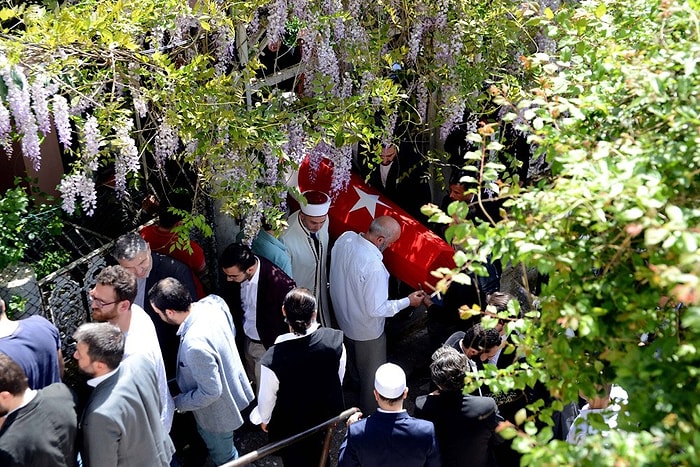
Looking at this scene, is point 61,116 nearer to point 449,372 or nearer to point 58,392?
point 58,392

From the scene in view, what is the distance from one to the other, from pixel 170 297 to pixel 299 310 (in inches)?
30.9

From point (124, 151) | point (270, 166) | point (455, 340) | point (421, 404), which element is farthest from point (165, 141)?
point (421, 404)

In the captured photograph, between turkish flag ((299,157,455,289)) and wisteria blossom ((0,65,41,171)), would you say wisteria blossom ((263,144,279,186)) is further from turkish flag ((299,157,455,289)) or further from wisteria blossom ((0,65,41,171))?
wisteria blossom ((0,65,41,171))

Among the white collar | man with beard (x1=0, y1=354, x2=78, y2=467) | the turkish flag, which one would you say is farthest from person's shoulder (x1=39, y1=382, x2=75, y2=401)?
the turkish flag

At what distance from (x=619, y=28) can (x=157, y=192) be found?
4.25 m

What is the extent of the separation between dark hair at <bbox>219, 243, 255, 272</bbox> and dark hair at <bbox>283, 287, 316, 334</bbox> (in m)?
0.77

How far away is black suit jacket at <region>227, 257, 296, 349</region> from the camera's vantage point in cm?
520

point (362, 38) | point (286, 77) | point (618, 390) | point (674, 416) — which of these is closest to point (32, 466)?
point (674, 416)

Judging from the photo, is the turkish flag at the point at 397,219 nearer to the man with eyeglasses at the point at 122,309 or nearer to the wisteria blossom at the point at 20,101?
the man with eyeglasses at the point at 122,309

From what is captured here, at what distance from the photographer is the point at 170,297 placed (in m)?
4.43

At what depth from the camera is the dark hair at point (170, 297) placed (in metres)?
4.43

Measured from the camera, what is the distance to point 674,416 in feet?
→ 6.44

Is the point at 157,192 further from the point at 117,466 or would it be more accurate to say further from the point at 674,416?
the point at 674,416

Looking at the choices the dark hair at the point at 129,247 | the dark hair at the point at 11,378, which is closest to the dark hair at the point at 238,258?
the dark hair at the point at 129,247
